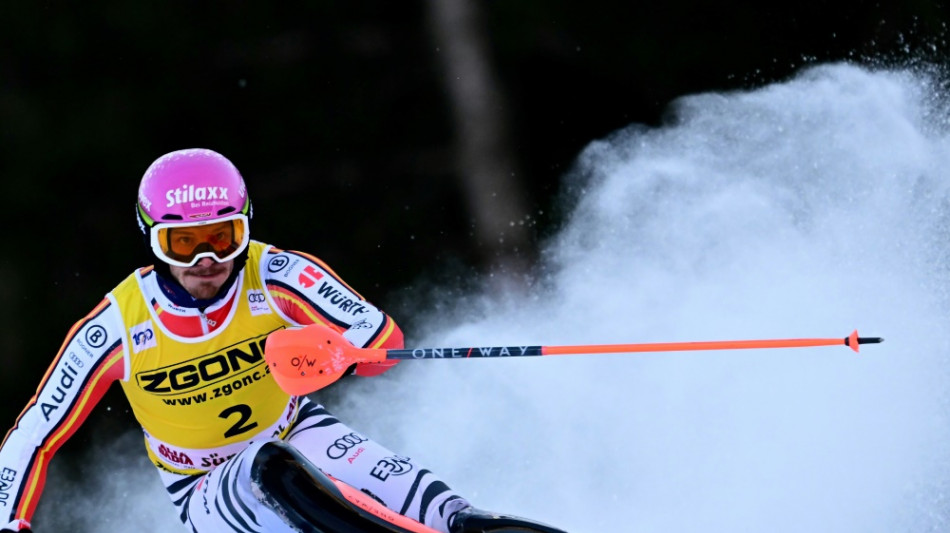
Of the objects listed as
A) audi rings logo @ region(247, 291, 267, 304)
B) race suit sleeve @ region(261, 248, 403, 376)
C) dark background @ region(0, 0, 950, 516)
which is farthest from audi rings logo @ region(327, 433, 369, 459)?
dark background @ region(0, 0, 950, 516)

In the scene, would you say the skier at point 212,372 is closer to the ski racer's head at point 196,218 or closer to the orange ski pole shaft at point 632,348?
the ski racer's head at point 196,218

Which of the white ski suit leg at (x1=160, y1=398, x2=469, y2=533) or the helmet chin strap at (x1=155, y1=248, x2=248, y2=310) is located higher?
the helmet chin strap at (x1=155, y1=248, x2=248, y2=310)

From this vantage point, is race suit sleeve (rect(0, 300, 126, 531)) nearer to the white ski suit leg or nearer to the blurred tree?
the white ski suit leg

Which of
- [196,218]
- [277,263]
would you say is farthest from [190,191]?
[277,263]

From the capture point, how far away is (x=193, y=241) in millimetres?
3115

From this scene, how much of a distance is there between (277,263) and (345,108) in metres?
2.72

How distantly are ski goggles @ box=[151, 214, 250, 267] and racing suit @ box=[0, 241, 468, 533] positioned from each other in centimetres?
19

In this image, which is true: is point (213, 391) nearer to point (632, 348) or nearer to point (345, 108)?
point (632, 348)

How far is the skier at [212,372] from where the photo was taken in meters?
3.05

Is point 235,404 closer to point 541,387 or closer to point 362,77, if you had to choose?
point 541,387

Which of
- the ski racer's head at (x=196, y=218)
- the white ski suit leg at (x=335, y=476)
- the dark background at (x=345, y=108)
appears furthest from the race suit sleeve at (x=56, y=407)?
the dark background at (x=345, y=108)

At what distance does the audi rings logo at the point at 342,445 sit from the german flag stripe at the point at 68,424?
63cm

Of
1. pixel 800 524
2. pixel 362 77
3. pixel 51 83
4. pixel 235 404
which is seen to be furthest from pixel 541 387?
pixel 51 83

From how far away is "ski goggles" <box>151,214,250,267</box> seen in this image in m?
3.11
